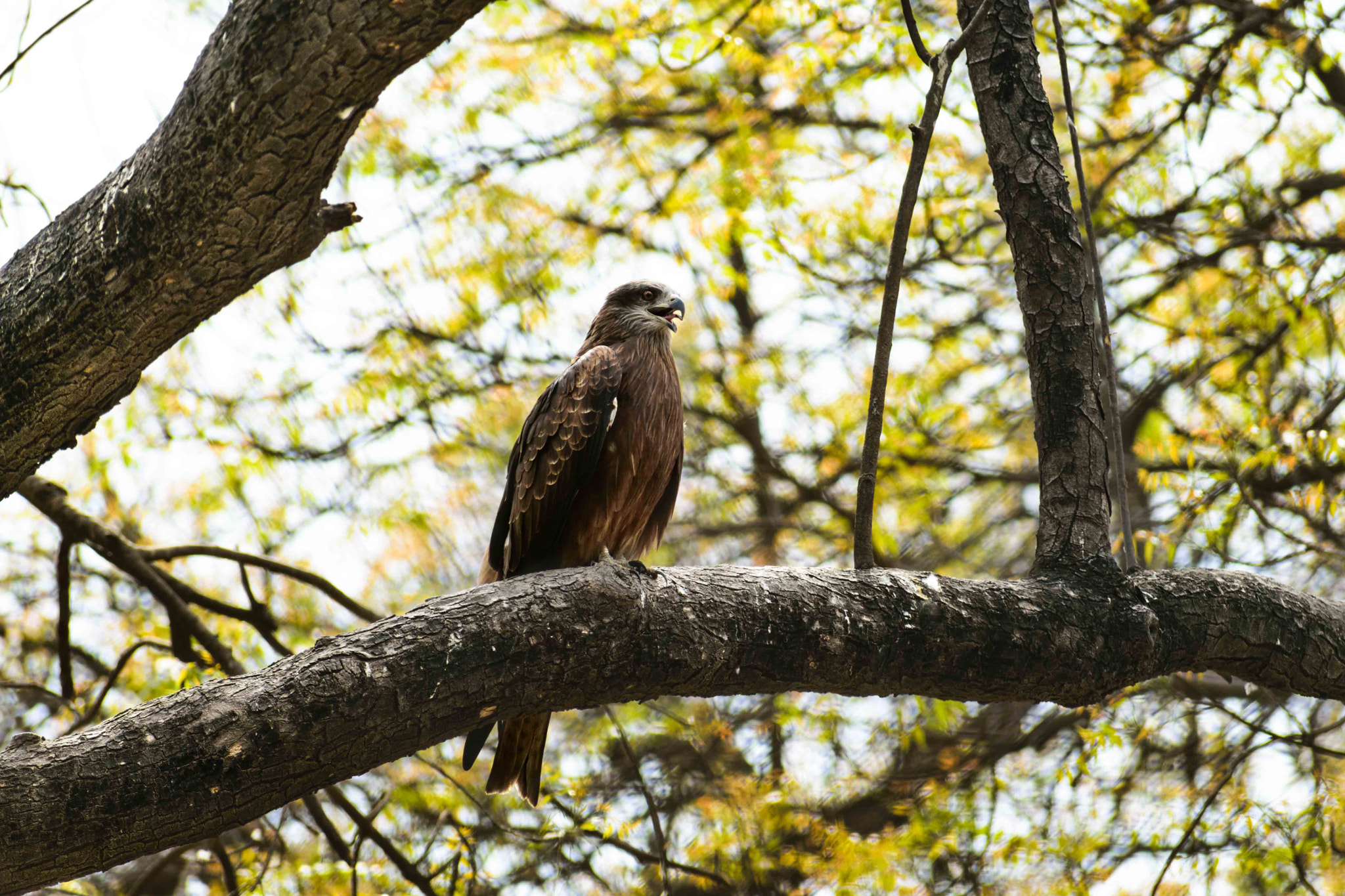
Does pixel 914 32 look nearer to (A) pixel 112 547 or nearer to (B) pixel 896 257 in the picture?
(B) pixel 896 257

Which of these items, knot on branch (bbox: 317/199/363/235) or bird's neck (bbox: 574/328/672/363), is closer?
knot on branch (bbox: 317/199/363/235)

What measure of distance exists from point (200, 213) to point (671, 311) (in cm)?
220

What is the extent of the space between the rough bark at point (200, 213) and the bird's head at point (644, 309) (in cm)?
177

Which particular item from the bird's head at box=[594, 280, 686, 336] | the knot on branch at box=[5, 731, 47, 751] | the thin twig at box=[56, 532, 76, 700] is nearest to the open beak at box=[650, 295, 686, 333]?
the bird's head at box=[594, 280, 686, 336]

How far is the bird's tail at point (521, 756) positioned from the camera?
3.18 metres

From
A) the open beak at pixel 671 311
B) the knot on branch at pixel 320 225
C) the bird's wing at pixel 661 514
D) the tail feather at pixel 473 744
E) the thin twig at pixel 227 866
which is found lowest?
the thin twig at pixel 227 866

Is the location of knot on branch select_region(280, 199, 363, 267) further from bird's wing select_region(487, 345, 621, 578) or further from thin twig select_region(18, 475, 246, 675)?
thin twig select_region(18, 475, 246, 675)

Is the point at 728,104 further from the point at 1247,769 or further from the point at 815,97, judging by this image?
the point at 1247,769

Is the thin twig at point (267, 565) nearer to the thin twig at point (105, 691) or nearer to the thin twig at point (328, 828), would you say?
the thin twig at point (105, 691)

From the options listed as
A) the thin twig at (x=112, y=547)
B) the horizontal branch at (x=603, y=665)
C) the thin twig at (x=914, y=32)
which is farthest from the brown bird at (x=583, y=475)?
the thin twig at (x=914, y=32)

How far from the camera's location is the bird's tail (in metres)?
3.18

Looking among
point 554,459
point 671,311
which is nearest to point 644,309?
point 671,311

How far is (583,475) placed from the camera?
3.29 meters

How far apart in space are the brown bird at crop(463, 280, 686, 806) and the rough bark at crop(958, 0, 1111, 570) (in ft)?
4.03
